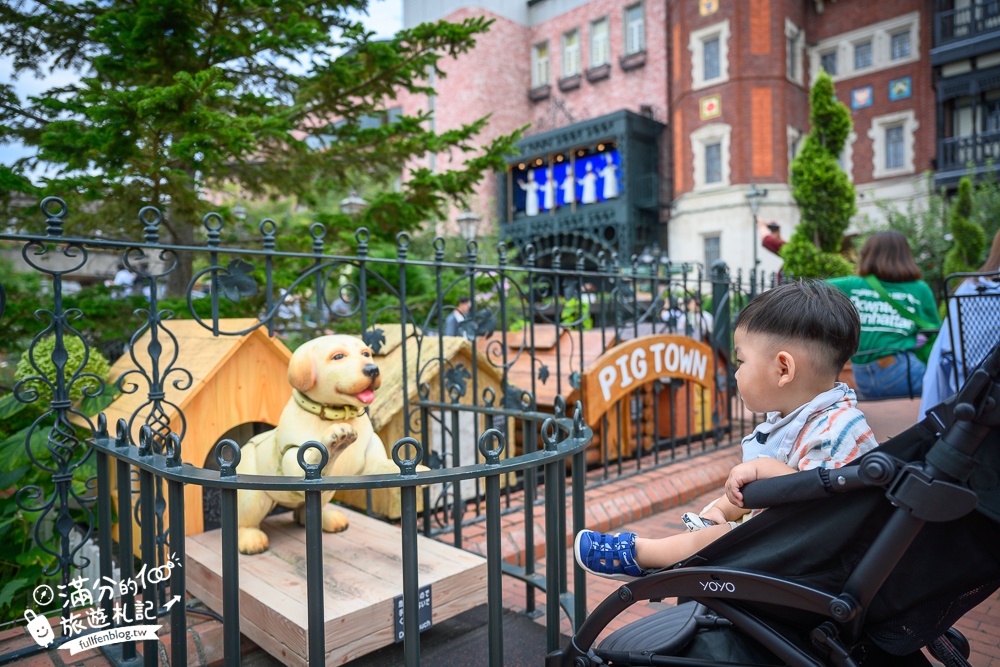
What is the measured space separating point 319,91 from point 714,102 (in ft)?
52.7

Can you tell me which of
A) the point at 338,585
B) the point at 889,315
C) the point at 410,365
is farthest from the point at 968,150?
the point at 338,585

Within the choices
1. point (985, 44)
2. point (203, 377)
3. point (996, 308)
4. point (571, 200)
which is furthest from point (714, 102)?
point (203, 377)

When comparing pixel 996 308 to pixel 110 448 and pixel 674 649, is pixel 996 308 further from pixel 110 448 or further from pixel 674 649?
pixel 110 448

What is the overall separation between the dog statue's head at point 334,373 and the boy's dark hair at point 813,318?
4.27 ft

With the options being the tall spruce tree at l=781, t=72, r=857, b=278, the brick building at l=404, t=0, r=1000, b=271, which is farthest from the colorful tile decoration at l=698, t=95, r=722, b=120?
the tall spruce tree at l=781, t=72, r=857, b=278

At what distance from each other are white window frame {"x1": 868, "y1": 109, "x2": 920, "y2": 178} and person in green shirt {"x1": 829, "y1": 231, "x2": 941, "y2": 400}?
16919 millimetres

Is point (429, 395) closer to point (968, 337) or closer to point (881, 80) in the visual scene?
point (968, 337)

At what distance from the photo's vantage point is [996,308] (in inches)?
109

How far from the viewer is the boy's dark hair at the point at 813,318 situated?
1.42 meters

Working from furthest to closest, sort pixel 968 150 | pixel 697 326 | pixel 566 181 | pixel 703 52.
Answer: pixel 566 181
pixel 703 52
pixel 968 150
pixel 697 326

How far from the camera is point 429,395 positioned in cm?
358

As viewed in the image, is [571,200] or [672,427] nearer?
[672,427]

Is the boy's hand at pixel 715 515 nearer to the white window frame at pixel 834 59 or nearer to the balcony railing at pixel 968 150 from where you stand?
the balcony railing at pixel 968 150

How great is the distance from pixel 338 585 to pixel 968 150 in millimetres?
20619
